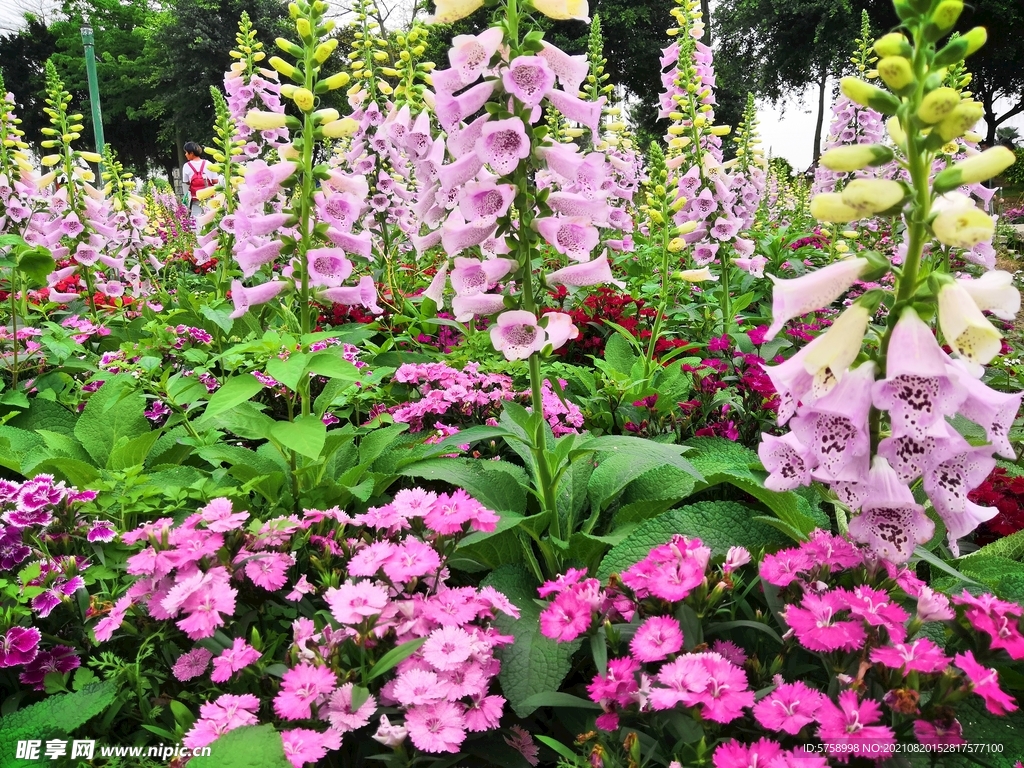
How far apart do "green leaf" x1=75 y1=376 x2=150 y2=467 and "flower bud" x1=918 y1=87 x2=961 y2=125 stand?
9.07ft

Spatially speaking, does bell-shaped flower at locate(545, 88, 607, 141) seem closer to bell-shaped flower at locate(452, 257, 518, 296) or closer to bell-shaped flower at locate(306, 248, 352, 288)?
bell-shaped flower at locate(452, 257, 518, 296)

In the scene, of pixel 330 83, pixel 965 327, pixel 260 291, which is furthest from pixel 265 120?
pixel 965 327

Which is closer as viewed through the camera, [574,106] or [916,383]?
[916,383]

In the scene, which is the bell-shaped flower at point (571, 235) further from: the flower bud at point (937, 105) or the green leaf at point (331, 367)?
the flower bud at point (937, 105)

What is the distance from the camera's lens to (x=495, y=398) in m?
2.72

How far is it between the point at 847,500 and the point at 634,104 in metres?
33.7

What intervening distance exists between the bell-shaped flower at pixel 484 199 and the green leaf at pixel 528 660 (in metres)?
1.10

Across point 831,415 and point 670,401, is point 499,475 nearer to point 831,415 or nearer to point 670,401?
point 670,401

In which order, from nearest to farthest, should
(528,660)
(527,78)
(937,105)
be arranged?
(937,105) < (528,660) < (527,78)

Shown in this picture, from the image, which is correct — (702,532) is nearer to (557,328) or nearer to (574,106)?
(557,328)

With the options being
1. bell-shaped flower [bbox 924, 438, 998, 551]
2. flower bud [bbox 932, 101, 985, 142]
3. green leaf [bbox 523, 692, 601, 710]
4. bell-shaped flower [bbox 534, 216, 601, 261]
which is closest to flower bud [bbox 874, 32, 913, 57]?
flower bud [bbox 932, 101, 985, 142]

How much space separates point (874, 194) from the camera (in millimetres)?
1178

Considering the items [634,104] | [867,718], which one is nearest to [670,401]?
[867,718]

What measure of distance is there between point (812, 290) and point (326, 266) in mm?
1798
